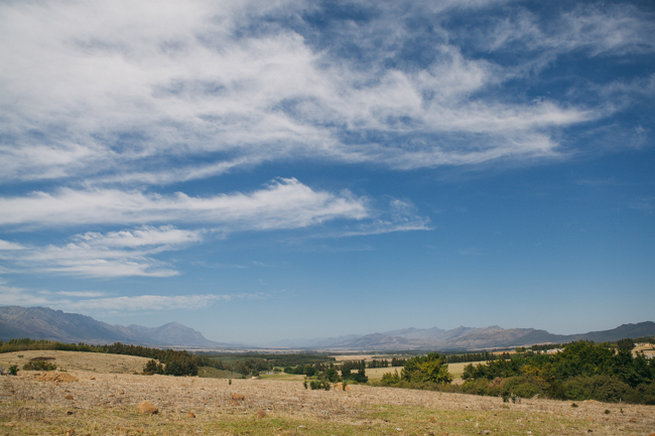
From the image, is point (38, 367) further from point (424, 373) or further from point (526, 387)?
point (526, 387)

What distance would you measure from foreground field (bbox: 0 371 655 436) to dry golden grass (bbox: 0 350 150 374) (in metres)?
19.0

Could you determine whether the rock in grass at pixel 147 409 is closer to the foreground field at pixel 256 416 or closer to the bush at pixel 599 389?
the foreground field at pixel 256 416

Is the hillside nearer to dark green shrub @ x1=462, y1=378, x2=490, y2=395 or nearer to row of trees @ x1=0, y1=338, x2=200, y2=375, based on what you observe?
dark green shrub @ x1=462, y1=378, x2=490, y2=395

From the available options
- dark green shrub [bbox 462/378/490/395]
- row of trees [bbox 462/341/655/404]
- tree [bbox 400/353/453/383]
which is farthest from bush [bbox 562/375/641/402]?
tree [bbox 400/353/453/383]

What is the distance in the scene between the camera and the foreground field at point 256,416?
13070 mm

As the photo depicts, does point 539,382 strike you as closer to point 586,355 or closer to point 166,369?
point 586,355

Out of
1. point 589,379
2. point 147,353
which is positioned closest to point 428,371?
point 589,379

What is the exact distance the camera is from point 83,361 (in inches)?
1747

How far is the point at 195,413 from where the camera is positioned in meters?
16.5

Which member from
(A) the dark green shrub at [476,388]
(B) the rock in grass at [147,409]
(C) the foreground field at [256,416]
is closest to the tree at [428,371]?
(A) the dark green shrub at [476,388]

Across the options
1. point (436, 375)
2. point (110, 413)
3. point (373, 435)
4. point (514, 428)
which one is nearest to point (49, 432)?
point (110, 413)

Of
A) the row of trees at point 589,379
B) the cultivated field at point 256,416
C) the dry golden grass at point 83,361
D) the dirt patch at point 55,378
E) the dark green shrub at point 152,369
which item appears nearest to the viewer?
the cultivated field at point 256,416

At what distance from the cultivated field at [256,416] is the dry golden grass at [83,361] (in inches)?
731

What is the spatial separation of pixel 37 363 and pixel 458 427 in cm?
3645
